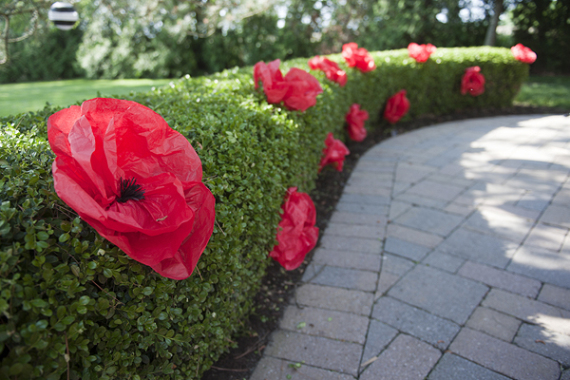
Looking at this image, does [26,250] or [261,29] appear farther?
[261,29]

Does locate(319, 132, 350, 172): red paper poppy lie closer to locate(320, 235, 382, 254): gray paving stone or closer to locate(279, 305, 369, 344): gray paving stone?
locate(320, 235, 382, 254): gray paving stone

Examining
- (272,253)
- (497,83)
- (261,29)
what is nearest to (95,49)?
(261,29)

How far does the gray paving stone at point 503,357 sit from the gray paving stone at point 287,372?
0.72 meters

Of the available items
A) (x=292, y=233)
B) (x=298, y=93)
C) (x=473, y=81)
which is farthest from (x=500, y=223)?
(x=473, y=81)

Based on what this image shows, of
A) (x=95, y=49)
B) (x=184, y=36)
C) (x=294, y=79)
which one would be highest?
(x=294, y=79)

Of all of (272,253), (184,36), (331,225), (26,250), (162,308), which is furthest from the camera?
(184,36)

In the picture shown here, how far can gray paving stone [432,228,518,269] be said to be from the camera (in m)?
2.99

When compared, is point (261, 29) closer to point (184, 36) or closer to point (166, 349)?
point (184, 36)

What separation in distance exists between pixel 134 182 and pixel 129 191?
3cm

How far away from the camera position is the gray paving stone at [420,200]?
3887 mm

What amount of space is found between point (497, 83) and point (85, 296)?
355 inches

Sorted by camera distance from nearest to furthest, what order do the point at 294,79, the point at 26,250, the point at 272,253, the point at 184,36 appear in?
the point at 26,250 → the point at 272,253 → the point at 294,79 → the point at 184,36

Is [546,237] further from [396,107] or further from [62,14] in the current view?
[62,14]

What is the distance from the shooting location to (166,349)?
4.60ft
